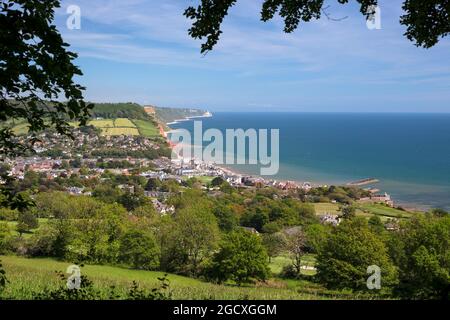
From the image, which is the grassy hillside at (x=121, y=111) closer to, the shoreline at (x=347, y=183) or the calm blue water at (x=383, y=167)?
the calm blue water at (x=383, y=167)

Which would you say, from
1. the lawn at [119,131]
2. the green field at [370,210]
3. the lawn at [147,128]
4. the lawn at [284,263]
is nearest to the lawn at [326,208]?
the green field at [370,210]

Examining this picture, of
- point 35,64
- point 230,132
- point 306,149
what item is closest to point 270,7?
point 35,64

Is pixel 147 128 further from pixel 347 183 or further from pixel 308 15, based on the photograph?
pixel 308 15

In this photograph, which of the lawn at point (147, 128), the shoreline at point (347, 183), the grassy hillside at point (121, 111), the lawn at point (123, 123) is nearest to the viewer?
the shoreline at point (347, 183)

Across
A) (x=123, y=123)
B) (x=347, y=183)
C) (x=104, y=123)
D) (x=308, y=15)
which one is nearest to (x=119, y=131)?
(x=104, y=123)

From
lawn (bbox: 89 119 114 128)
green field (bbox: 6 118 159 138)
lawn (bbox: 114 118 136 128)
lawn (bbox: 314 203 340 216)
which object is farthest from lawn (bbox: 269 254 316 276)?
lawn (bbox: 114 118 136 128)

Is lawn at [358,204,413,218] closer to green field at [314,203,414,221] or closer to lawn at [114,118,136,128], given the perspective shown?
green field at [314,203,414,221]
